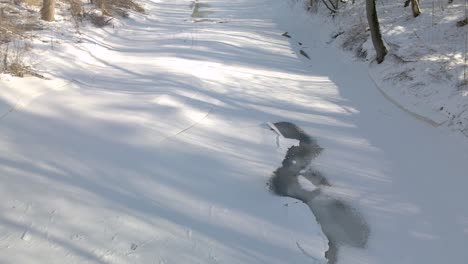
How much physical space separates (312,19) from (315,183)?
1159 cm

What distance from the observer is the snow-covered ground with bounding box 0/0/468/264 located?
4188 millimetres

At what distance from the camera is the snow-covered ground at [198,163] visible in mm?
4188

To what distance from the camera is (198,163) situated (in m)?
5.71

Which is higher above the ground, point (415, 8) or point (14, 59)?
point (415, 8)

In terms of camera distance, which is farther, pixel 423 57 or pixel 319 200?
pixel 423 57

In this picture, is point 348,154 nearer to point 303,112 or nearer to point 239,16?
point 303,112

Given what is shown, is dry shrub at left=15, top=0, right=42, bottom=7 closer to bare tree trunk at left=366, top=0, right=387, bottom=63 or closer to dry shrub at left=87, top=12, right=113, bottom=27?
dry shrub at left=87, top=12, right=113, bottom=27

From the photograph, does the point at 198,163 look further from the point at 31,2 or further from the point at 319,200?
the point at 31,2

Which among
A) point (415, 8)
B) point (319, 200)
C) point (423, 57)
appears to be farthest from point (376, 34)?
point (319, 200)

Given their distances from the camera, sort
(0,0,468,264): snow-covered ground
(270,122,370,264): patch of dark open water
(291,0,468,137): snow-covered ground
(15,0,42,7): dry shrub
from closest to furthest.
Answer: (0,0,468,264): snow-covered ground → (270,122,370,264): patch of dark open water → (291,0,468,137): snow-covered ground → (15,0,42,7): dry shrub

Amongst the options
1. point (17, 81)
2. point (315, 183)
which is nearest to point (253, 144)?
point (315, 183)

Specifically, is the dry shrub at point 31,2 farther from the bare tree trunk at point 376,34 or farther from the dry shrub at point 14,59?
the bare tree trunk at point 376,34

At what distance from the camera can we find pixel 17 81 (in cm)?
689

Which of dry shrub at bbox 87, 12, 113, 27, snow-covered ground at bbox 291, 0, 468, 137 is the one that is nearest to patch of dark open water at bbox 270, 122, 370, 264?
snow-covered ground at bbox 291, 0, 468, 137
